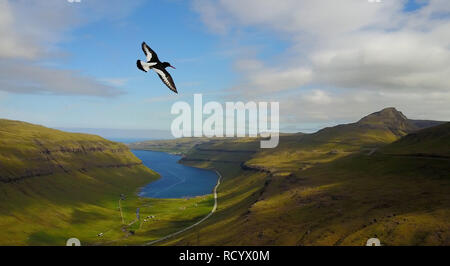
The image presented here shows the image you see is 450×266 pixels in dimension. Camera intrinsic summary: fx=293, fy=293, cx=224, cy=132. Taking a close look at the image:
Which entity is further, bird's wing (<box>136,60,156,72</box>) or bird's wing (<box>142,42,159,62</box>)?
bird's wing (<box>142,42,159,62</box>)

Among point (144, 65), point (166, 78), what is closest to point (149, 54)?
point (144, 65)

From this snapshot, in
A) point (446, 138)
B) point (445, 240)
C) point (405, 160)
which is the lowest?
point (445, 240)

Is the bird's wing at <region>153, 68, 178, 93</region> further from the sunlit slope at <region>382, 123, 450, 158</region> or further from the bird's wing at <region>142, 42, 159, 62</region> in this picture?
the sunlit slope at <region>382, 123, 450, 158</region>

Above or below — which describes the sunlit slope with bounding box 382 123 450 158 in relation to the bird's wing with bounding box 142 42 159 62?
below

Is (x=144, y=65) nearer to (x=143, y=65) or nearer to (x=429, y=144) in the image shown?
(x=143, y=65)

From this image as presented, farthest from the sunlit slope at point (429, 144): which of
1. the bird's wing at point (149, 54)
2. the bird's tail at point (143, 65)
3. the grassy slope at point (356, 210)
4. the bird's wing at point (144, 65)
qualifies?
the bird's tail at point (143, 65)

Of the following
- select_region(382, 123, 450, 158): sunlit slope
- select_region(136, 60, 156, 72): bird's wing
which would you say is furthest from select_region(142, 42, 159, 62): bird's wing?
select_region(382, 123, 450, 158): sunlit slope
